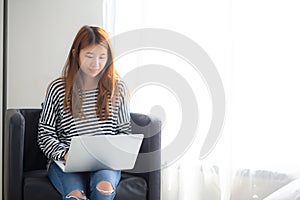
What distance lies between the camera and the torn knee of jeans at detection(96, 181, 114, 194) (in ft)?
7.18

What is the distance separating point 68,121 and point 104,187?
0.39 metres

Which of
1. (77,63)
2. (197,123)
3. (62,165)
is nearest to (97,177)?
(62,165)

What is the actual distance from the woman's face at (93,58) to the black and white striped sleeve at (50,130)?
0.17 meters


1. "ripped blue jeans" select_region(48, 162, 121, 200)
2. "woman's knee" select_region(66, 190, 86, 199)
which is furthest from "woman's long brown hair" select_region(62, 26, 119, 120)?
"woman's knee" select_region(66, 190, 86, 199)

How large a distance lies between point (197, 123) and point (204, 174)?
265 millimetres

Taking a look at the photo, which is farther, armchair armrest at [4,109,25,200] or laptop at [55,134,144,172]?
armchair armrest at [4,109,25,200]

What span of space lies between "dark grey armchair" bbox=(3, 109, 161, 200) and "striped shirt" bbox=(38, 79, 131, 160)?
8 cm

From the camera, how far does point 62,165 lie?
2266 mm

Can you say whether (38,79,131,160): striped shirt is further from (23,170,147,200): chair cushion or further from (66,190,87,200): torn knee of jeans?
(66,190,87,200): torn knee of jeans

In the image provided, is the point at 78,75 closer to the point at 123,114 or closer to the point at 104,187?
the point at 123,114

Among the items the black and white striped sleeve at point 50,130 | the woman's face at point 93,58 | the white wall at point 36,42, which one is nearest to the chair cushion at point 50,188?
the black and white striped sleeve at point 50,130

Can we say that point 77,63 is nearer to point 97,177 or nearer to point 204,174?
point 97,177

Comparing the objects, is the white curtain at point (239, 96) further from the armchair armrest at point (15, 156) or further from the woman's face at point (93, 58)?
the armchair armrest at point (15, 156)

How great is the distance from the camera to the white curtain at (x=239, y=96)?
2.49m
